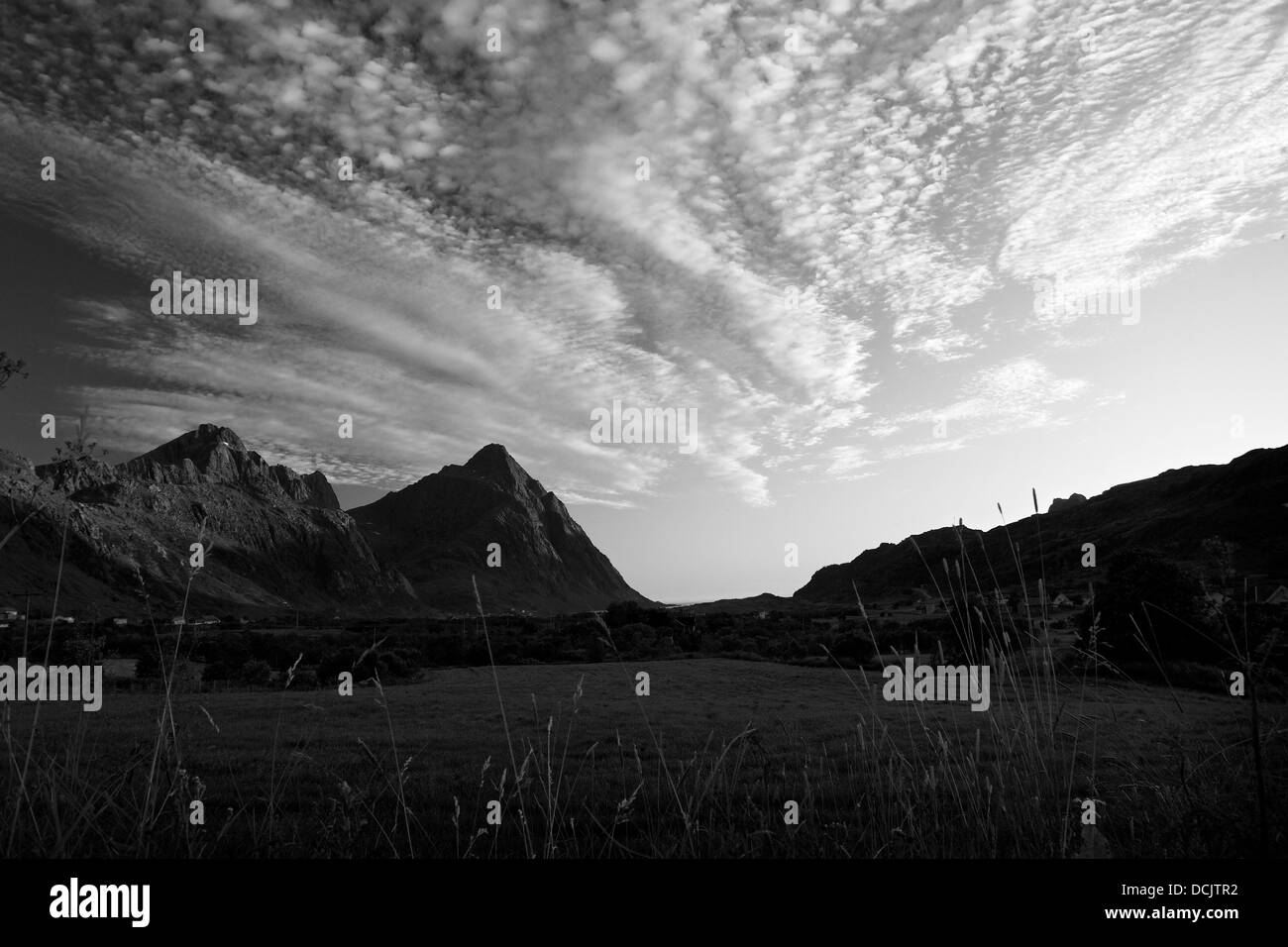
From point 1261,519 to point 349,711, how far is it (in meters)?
148

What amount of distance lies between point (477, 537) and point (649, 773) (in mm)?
124080

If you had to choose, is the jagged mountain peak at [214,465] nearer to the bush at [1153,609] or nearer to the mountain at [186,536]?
the mountain at [186,536]

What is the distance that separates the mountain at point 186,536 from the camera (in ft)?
12.8

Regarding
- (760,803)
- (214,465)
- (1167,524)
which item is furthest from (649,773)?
(1167,524)

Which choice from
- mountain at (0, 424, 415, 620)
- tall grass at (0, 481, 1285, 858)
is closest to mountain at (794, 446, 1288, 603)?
mountain at (0, 424, 415, 620)

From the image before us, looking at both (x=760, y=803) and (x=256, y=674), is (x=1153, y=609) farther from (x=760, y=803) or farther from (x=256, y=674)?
(x=256, y=674)

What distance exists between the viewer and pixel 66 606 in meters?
76.9

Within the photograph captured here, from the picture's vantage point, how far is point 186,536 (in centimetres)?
599

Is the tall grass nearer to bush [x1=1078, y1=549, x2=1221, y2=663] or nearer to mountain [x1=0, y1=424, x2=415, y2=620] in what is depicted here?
mountain [x1=0, y1=424, x2=415, y2=620]

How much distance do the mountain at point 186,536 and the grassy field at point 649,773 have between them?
1180mm

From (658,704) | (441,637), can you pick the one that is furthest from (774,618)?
(658,704)

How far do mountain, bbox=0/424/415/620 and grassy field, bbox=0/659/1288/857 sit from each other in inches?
46.5

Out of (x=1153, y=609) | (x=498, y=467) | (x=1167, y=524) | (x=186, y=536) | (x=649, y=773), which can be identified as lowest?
(x=649, y=773)

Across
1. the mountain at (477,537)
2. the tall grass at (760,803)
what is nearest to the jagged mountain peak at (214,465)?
the tall grass at (760,803)
